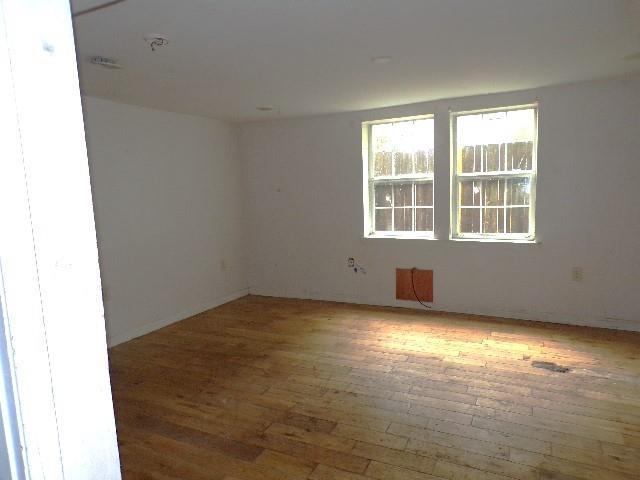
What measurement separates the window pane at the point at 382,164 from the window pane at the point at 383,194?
0.13 metres

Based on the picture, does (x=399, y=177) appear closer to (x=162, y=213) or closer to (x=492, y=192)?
(x=492, y=192)

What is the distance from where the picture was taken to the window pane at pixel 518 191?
4.10 meters

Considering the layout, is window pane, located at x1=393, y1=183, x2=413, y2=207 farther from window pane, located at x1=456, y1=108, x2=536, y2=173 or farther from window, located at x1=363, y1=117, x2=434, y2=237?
window pane, located at x1=456, y1=108, x2=536, y2=173

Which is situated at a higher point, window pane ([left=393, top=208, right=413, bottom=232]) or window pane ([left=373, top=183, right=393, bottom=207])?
window pane ([left=373, top=183, right=393, bottom=207])

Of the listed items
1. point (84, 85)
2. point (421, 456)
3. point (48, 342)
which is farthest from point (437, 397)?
point (84, 85)

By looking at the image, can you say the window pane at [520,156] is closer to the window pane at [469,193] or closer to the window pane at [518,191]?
the window pane at [518,191]

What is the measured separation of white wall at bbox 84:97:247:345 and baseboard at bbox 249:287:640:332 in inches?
48.1

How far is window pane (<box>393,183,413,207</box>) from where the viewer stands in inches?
183

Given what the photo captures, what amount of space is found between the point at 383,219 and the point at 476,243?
3.55 feet

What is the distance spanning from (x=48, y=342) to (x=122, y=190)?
3754 millimetres

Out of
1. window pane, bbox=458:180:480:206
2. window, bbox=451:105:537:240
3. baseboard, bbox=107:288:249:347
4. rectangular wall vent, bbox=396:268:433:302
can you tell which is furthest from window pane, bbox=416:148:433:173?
baseboard, bbox=107:288:249:347

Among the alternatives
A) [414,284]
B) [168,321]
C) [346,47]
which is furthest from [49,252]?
[414,284]

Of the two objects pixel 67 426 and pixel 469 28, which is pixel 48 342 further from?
pixel 469 28

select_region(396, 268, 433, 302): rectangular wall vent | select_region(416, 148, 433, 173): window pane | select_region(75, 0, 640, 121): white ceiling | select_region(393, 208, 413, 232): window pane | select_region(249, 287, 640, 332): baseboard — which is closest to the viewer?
select_region(75, 0, 640, 121): white ceiling
